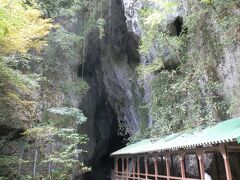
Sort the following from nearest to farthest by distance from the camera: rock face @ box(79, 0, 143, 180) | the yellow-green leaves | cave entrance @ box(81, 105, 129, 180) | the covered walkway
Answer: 1. the covered walkway
2. the yellow-green leaves
3. rock face @ box(79, 0, 143, 180)
4. cave entrance @ box(81, 105, 129, 180)

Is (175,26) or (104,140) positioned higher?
(175,26)

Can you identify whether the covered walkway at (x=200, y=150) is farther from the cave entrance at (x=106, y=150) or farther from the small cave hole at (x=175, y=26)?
the cave entrance at (x=106, y=150)

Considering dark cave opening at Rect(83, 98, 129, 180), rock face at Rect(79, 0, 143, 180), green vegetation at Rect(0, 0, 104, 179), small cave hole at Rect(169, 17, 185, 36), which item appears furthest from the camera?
dark cave opening at Rect(83, 98, 129, 180)

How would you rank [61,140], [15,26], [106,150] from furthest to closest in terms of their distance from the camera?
[106,150]
[61,140]
[15,26]

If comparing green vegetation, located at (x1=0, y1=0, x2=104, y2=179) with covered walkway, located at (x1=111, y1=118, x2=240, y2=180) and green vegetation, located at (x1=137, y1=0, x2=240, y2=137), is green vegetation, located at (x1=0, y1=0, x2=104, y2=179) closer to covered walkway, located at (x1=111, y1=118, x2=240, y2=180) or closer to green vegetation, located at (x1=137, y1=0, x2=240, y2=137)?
covered walkway, located at (x1=111, y1=118, x2=240, y2=180)

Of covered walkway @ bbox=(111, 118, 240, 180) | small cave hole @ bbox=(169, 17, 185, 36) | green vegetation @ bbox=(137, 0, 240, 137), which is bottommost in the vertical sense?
covered walkway @ bbox=(111, 118, 240, 180)

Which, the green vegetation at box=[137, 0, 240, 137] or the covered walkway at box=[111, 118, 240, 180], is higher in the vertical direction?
the green vegetation at box=[137, 0, 240, 137]

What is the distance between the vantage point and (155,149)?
10492 mm

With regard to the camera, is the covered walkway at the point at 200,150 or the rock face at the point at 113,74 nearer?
the covered walkway at the point at 200,150

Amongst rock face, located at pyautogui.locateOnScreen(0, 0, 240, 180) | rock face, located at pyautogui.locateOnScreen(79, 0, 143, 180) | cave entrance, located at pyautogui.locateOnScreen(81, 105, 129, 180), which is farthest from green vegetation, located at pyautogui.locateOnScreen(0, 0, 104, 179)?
cave entrance, located at pyautogui.locateOnScreen(81, 105, 129, 180)

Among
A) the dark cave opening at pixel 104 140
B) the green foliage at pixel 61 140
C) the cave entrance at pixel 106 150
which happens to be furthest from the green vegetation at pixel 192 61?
the cave entrance at pixel 106 150

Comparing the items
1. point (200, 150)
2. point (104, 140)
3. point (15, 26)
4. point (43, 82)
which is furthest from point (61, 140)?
point (104, 140)

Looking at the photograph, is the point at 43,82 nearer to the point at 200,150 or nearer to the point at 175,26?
the point at 175,26

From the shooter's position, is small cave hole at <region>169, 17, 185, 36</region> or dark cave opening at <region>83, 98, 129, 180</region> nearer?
small cave hole at <region>169, 17, 185, 36</region>
